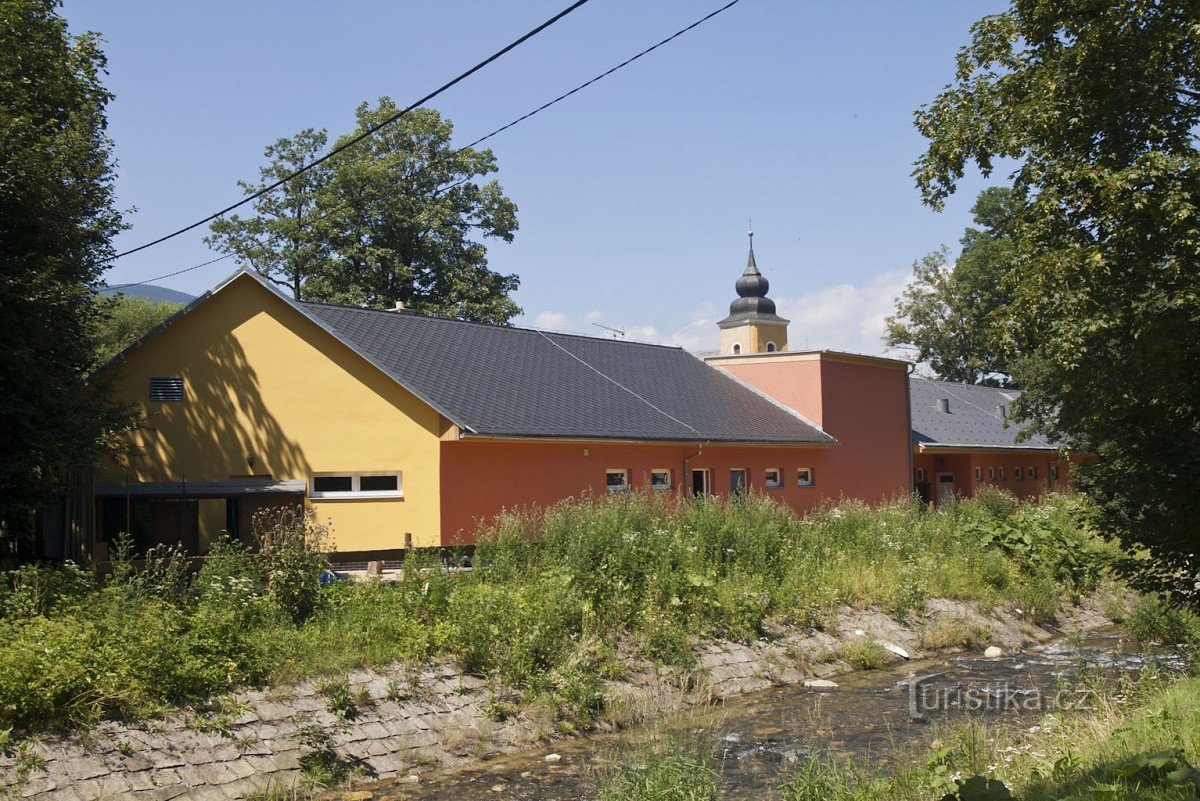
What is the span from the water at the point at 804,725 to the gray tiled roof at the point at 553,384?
796 cm

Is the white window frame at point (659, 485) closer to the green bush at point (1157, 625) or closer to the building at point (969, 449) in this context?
the green bush at point (1157, 625)

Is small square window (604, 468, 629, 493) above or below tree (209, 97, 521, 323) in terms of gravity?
below

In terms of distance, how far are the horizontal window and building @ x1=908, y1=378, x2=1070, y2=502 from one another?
2184cm

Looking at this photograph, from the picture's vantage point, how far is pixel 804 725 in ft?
45.5

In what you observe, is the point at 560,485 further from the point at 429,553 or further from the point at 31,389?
the point at 31,389

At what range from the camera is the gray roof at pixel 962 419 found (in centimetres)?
4072

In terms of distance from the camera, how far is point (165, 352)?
22.6 m

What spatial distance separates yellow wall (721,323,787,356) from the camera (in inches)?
1953

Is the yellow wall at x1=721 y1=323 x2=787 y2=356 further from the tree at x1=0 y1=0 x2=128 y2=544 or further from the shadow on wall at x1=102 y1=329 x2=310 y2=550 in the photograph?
the tree at x1=0 y1=0 x2=128 y2=544

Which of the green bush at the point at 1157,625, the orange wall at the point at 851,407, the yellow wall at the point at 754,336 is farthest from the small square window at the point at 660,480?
the yellow wall at the point at 754,336

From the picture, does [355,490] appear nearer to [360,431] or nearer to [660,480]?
[360,431]

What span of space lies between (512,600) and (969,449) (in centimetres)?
2919

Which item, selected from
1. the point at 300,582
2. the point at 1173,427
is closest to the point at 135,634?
the point at 300,582


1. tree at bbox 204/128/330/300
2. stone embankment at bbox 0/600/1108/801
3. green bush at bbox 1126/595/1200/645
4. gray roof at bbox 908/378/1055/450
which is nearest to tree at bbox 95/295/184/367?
tree at bbox 204/128/330/300
